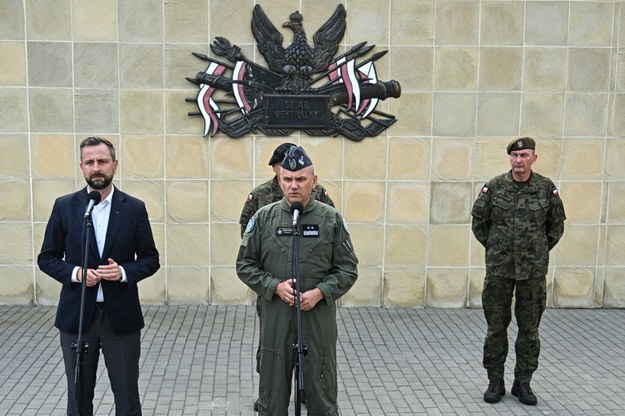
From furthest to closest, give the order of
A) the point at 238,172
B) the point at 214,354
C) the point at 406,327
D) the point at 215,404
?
the point at 238,172 → the point at 406,327 → the point at 214,354 → the point at 215,404

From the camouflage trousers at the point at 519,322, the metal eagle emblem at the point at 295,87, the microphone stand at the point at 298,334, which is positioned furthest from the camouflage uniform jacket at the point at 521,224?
the metal eagle emblem at the point at 295,87

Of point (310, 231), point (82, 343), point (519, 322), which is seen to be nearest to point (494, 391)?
point (519, 322)

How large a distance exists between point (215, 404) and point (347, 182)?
353 cm

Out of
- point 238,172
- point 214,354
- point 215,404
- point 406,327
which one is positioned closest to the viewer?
point 215,404

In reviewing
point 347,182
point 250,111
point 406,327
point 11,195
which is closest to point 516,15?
point 347,182

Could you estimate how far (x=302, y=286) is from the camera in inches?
157

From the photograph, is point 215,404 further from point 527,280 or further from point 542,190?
point 542,190

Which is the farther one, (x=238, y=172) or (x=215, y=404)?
(x=238, y=172)

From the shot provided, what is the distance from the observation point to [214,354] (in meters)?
6.62

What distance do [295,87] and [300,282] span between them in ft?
14.4

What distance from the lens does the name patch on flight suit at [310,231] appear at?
4016 mm

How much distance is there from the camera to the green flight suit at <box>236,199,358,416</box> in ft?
13.0

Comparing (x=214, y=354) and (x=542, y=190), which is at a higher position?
(x=542, y=190)

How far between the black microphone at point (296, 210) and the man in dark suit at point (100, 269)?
3.37 ft
